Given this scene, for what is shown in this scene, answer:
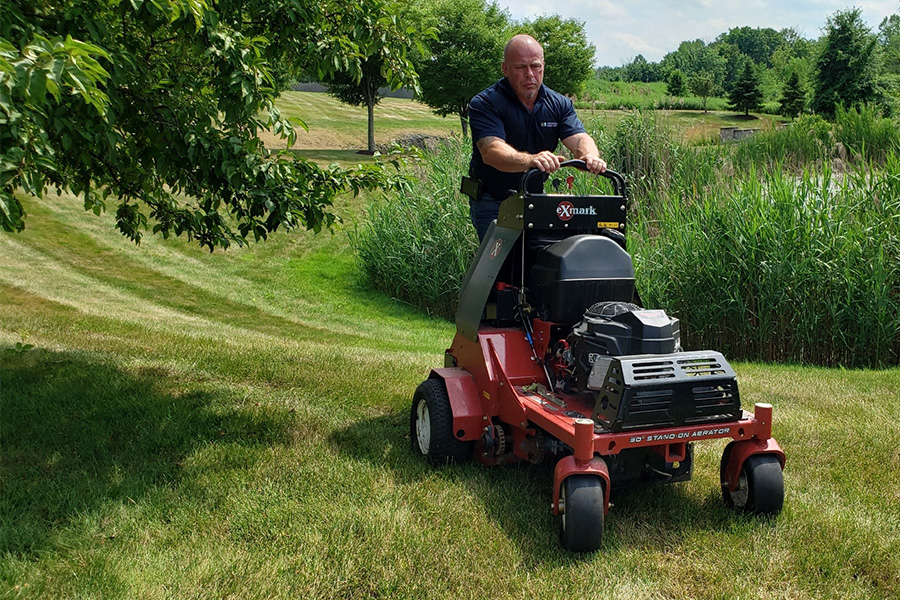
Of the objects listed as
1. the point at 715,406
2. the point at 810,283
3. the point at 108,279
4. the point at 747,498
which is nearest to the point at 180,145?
the point at 715,406

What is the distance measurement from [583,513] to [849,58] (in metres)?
28.3

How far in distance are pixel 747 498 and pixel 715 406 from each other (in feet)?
1.58

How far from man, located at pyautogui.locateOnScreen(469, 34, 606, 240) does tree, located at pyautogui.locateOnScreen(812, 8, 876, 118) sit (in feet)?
83.4

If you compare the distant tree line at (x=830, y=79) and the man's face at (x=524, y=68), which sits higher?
the distant tree line at (x=830, y=79)

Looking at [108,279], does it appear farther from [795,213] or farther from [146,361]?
[795,213]

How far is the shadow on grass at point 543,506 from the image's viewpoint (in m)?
3.13

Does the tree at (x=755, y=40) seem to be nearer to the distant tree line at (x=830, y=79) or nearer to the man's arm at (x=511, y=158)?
the distant tree line at (x=830, y=79)

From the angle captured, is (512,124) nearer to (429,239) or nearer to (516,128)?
(516,128)

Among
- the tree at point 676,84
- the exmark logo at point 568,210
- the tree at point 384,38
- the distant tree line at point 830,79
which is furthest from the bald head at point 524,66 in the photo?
the tree at point 676,84

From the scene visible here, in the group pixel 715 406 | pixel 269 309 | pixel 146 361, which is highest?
pixel 715 406

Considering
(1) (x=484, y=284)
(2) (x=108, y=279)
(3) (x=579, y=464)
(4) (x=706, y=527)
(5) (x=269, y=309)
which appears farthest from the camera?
(2) (x=108, y=279)

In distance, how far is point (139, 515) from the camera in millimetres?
3309

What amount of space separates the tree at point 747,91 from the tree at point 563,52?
33.7ft

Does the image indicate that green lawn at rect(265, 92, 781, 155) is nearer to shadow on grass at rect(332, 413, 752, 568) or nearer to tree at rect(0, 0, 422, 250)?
tree at rect(0, 0, 422, 250)
